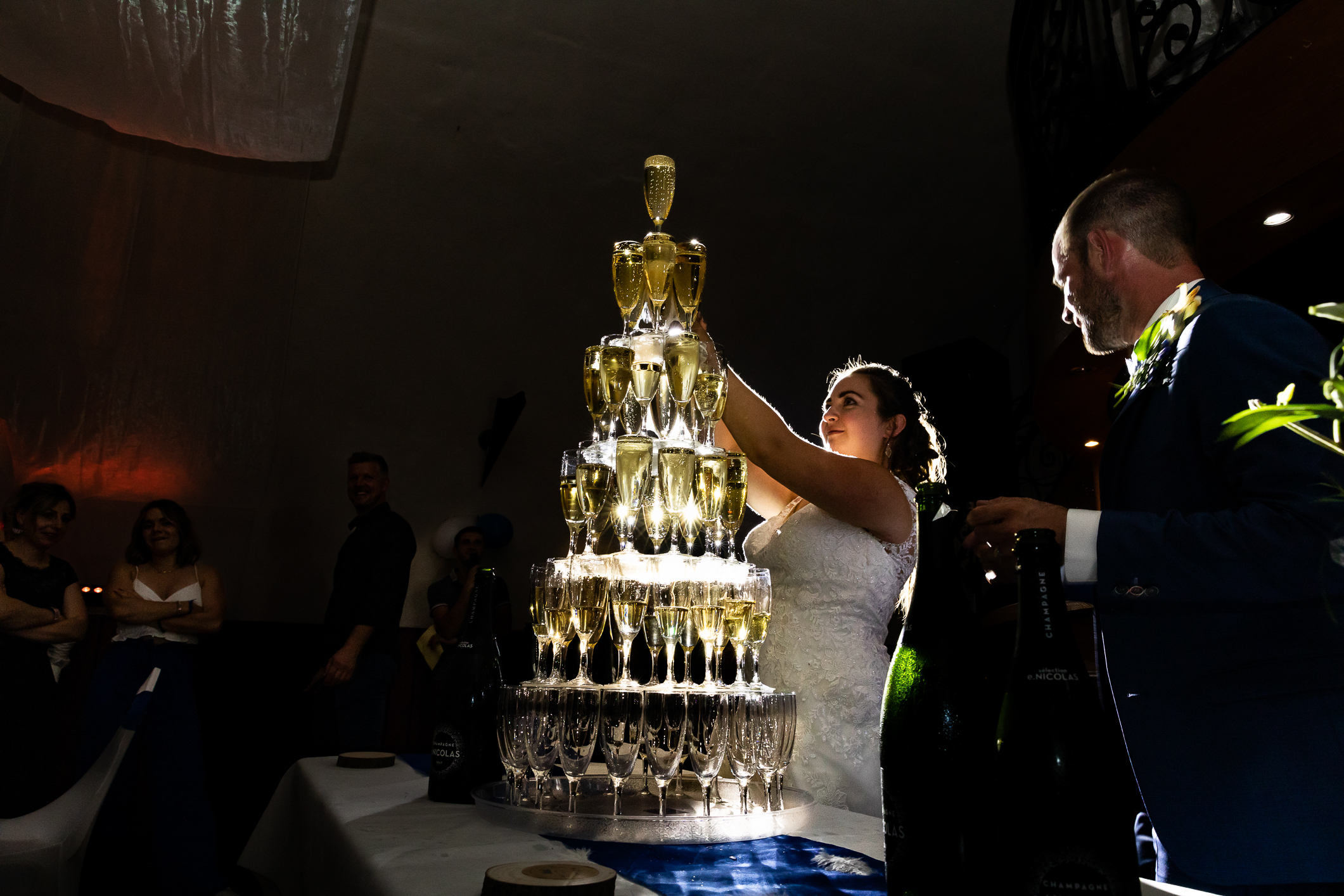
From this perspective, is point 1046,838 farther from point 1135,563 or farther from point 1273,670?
point 1273,670

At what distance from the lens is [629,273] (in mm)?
1352

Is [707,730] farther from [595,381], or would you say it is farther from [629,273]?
[629,273]

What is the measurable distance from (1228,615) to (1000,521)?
332 mm

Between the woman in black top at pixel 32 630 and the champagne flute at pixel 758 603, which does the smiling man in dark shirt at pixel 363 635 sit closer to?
the woman in black top at pixel 32 630

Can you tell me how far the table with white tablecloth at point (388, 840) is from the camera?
0.79 m

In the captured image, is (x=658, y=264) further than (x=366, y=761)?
No

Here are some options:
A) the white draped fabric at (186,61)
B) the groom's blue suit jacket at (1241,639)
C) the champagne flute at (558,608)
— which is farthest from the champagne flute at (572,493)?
the white draped fabric at (186,61)

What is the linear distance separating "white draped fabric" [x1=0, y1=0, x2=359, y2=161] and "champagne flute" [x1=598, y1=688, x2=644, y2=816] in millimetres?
2517

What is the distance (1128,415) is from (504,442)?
17.9 feet

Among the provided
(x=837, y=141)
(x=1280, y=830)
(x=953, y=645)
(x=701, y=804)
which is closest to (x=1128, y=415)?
(x=1280, y=830)

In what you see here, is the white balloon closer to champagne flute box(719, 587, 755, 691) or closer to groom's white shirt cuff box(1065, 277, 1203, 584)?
champagne flute box(719, 587, 755, 691)

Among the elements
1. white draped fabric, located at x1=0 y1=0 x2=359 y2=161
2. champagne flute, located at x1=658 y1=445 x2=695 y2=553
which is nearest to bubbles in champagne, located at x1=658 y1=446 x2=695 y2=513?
champagne flute, located at x1=658 y1=445 x2=695 y2=553

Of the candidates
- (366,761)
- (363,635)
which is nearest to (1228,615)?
(366,761)

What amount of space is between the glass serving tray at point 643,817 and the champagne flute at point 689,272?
2.40ft
